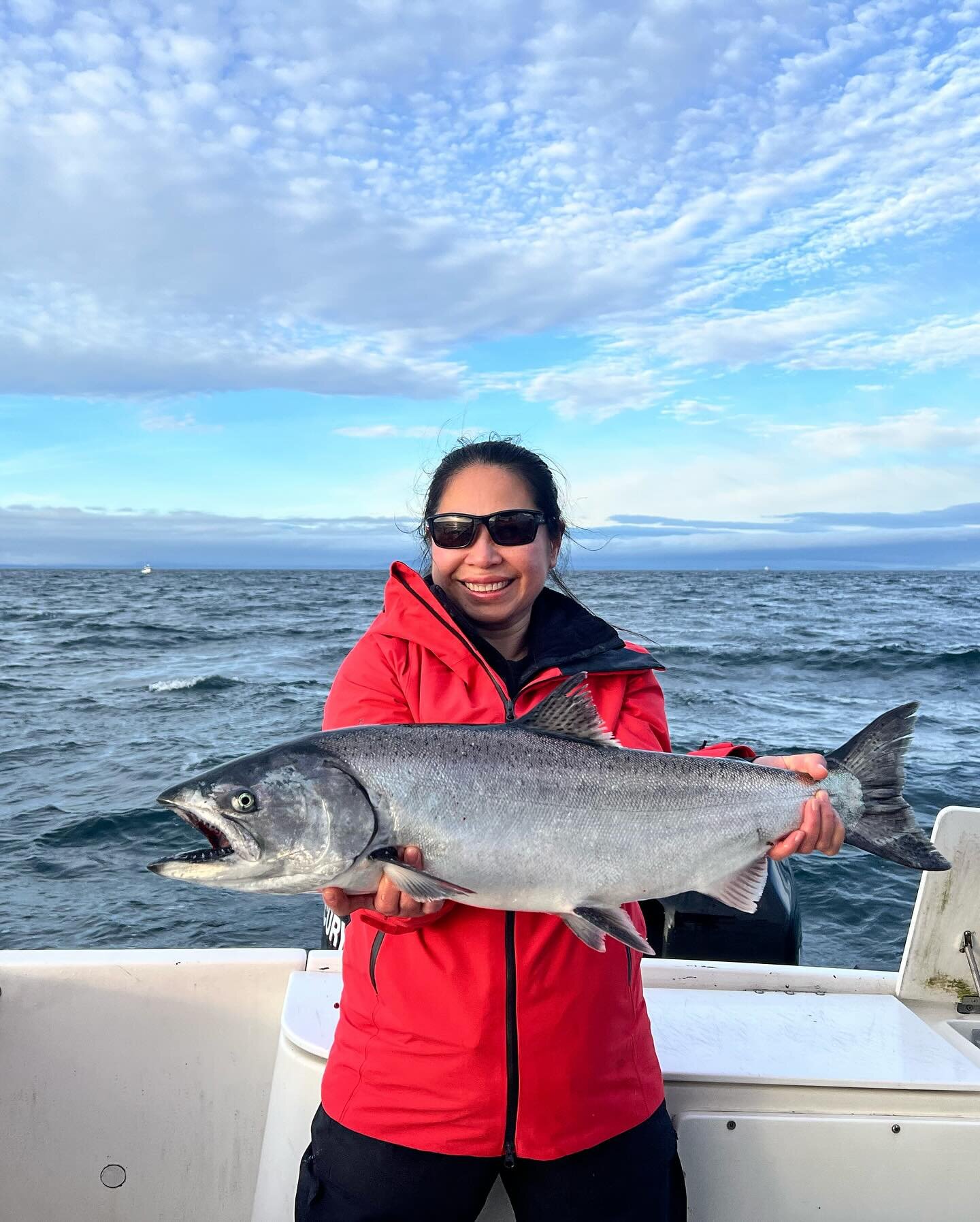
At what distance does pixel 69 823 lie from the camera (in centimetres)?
1254

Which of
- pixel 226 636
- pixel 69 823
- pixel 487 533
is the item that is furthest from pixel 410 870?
pixel 226 636

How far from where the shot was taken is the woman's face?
11.4 feet

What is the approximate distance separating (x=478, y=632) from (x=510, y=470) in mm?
631

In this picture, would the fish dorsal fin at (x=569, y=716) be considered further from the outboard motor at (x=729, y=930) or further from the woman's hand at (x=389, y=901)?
the outboard motor at (x=729, y=930)

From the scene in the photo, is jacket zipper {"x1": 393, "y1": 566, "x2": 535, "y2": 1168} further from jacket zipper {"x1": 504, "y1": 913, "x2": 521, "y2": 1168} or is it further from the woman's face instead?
the woman's face

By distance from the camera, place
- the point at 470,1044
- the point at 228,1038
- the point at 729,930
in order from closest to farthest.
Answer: the point at 470,1044
the point at 228,1038
the point at 729,930

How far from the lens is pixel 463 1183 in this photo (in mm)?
2814

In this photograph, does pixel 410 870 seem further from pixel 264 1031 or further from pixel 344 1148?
pixel 264 1031

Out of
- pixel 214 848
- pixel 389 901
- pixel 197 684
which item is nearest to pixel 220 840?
pixel 214 848

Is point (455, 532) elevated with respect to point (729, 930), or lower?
elevated

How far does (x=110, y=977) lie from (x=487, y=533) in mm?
2776

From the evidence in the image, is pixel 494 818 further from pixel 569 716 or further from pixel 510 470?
pixel 510 470

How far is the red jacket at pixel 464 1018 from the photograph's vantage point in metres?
2.80

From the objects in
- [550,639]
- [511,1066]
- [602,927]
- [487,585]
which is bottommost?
[511,1066]
